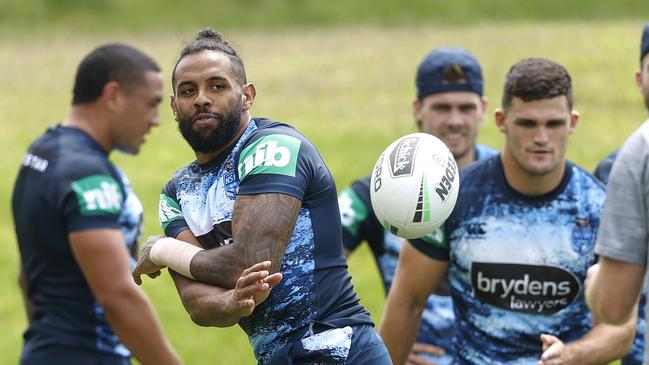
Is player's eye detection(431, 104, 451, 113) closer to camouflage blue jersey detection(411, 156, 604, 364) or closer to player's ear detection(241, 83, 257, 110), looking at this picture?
camouflage blue jersey detection(411, 156, 604, 364)

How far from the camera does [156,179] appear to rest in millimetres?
18109

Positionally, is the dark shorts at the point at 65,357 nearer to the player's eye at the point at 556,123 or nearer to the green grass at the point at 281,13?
the player's eye at the point at 556,123

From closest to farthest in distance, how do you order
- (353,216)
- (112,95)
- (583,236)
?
1. (583,236)
2. (112,95)
3. (353,216)

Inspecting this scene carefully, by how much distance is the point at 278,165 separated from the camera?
4.53 metres

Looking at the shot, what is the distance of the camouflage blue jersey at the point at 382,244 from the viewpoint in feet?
23.0

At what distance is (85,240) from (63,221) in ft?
0.62

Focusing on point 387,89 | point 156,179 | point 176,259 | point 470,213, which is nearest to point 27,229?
point 176,259

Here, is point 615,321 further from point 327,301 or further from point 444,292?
point 444,292

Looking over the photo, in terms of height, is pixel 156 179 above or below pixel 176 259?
below

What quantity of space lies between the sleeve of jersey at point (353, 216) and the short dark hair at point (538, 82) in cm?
141

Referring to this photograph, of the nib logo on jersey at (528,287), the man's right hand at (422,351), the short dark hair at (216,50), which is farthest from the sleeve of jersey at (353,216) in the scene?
the short dark hair at (216,50)

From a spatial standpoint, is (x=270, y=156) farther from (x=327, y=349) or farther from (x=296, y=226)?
(x=327, y=349)

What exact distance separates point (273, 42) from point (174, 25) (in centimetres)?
748

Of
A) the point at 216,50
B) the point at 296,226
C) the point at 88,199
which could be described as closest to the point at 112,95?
the point at 88,199
